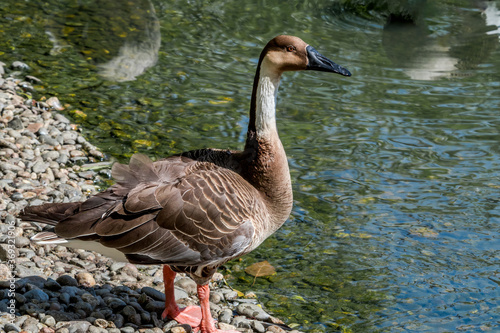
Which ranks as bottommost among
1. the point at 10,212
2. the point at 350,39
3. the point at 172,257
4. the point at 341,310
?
the point at 341,310

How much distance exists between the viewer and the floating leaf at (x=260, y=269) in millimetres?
6574

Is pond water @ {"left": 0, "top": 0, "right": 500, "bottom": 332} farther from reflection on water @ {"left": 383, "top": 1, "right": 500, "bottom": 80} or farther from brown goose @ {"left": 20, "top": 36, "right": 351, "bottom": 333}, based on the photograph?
brown goose @ {"left": 20, "top": 36, "right": 351, "bottom": 333}

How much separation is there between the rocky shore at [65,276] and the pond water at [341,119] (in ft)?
1.68

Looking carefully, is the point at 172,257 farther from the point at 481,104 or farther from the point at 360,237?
the point at 481,104

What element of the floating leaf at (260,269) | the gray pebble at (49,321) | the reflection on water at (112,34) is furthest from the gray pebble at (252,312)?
the reflection on water at (112,34)

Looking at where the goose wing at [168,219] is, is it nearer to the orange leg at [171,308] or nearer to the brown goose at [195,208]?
the brown goose at [195,208]

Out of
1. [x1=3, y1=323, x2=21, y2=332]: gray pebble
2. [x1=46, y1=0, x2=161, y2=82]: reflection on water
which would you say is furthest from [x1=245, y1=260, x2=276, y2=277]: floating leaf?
[x1=46, y1=0, x2=161, y2=82]: reflection on water

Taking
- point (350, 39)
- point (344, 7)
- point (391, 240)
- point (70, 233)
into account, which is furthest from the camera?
point (344, 7)

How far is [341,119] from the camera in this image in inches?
385

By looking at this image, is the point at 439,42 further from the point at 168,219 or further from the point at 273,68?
the point at 168,219

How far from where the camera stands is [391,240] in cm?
720

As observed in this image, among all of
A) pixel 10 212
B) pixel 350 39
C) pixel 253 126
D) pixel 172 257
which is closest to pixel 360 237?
pixel 253 126

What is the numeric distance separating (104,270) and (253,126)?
210cm

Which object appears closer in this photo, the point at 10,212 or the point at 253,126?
the point at 253,126
